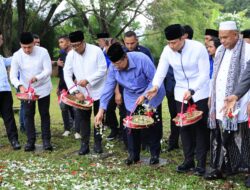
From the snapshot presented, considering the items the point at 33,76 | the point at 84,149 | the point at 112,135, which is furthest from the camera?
the point at 112,135

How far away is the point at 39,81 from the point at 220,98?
141 inches

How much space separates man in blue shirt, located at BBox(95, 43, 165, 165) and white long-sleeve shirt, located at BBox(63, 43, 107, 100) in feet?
2.80

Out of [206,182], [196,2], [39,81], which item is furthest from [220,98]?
[196,2]

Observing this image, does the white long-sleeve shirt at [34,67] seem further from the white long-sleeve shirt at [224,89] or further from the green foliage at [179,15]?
the green foliage at [179,15]

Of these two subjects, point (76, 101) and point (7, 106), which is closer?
point (76, 101)

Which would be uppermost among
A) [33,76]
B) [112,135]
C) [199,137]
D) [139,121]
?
[33,76]

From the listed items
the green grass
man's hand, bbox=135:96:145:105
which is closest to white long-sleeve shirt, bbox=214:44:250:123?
A: the green grass

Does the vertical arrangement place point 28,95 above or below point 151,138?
above

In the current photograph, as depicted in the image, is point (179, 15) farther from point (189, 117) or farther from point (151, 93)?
point (189, 117)

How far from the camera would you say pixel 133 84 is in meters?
6.49

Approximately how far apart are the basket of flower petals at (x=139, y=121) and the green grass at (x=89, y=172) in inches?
27.6

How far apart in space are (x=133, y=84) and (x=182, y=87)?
78 centimetres

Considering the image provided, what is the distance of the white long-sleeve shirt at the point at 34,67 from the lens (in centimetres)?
790

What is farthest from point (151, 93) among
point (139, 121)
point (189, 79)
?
point (189, 79)
